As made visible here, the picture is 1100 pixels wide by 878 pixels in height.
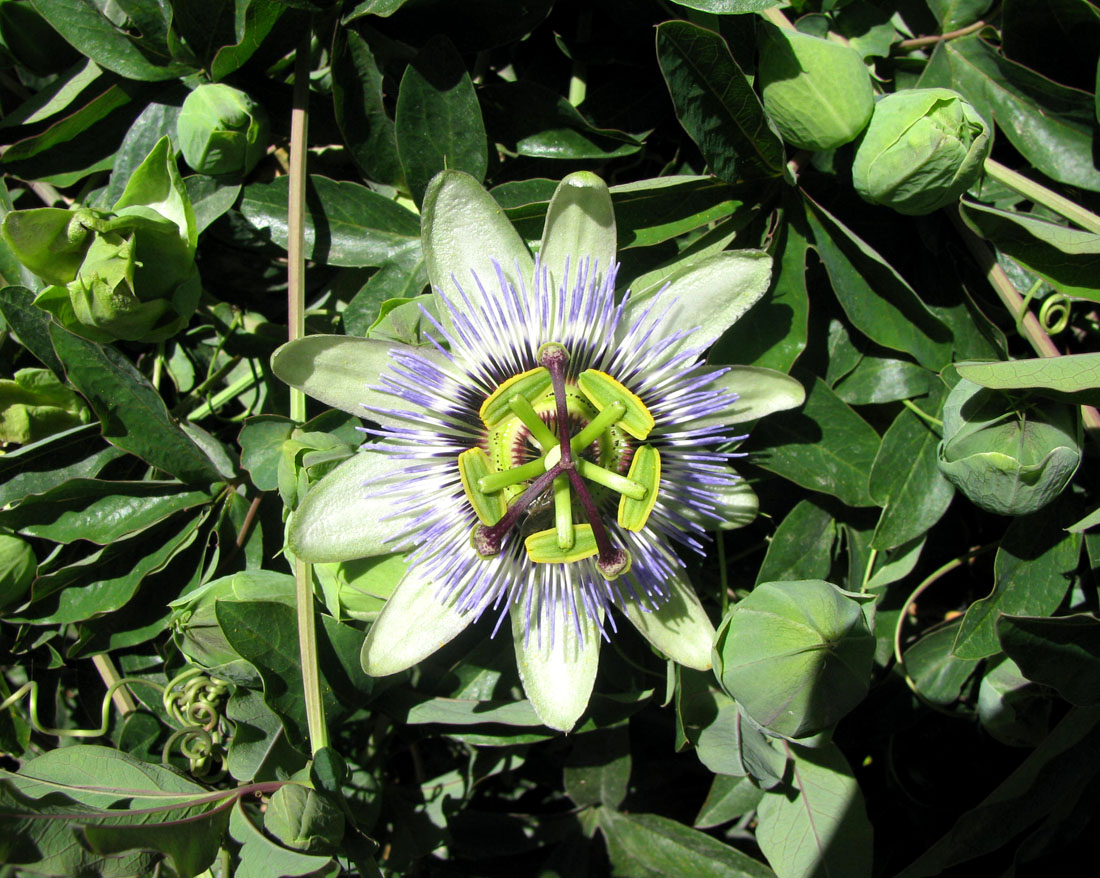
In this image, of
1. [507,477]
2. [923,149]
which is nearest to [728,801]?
[507,477]

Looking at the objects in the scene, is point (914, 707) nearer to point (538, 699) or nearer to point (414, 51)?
point (538, 699)

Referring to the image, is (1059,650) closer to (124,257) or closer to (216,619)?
(216,619)

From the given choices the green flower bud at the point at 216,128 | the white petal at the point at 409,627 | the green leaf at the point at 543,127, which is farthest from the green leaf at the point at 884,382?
the green flower bud at the point at 216,128

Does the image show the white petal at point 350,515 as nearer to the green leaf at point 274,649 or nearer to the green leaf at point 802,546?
the green leaf at point 274,649

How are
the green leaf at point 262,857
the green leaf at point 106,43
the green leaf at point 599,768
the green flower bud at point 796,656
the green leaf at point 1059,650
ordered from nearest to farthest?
1. the green flower bud at point 796,656
2. the green leaf at point 1059,650
3. the green leaf at point 262,857
4. the green leaf at point 106,43
5. the green leaf at point 599,768

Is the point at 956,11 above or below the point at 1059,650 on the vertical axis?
above

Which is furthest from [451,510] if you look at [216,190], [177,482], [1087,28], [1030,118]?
[1087,28]

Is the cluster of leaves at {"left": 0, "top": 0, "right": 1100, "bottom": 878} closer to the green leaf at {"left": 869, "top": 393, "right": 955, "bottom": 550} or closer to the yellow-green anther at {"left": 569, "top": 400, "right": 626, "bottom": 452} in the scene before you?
the green leaf at {"left": 869, "top": 393, "right": 955, "bottom": 550}
